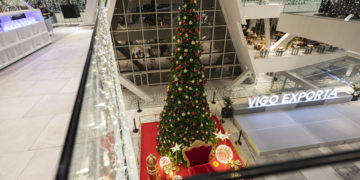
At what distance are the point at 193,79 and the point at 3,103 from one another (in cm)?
342

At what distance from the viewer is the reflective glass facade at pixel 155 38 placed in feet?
27.5

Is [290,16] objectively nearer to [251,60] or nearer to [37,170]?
[251,60]

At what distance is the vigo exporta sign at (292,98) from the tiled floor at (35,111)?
6.46m

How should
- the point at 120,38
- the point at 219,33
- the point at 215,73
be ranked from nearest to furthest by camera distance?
the point at 120,38
the point at 219,33
the point at 215,73

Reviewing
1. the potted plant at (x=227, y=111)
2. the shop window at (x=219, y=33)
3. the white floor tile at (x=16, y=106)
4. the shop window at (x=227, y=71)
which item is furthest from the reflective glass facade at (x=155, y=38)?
the white floor tile at (x=16, y=106)

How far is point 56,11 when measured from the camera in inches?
381

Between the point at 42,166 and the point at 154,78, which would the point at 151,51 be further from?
the point at 42,166

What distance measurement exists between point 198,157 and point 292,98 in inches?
211

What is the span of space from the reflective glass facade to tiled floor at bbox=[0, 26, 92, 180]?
4.41 m

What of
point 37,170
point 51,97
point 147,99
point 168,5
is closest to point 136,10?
point 168,5

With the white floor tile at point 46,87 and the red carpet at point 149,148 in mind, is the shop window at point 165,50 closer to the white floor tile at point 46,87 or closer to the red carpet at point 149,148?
the red carpet at point 149,148

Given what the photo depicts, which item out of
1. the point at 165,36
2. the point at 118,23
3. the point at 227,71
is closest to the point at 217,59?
the point at 227,71

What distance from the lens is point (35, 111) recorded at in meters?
2.47

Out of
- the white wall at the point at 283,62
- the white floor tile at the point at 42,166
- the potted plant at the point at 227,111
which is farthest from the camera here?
the white wall at the point at 283,62
